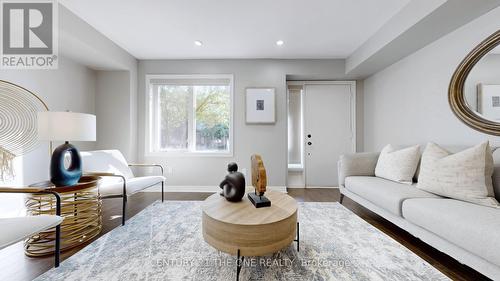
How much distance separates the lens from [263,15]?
93.0 inches

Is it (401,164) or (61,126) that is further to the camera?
(401,164)

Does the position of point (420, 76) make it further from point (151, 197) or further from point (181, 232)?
point (151, 197)

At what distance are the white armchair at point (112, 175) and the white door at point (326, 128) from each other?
113 inches

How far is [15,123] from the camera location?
2326 millimetres

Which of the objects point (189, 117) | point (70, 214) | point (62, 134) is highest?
point (189, 117)

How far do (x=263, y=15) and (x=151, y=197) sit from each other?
3180 mm

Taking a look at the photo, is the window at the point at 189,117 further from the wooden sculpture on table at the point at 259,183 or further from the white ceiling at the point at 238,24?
the wooden sculpture on table at the point at 259,183

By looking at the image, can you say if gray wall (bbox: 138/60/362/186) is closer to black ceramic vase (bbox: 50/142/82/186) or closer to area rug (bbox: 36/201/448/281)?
area rug (bbox: 36/201/448/281)

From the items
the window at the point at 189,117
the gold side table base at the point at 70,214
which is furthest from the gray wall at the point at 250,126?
the gold side table base at the point at 70,214

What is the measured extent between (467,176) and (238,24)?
2.81m

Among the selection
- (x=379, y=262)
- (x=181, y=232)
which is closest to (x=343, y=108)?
(x=379, y=262)

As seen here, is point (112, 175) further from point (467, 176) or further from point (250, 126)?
point (467, 176)

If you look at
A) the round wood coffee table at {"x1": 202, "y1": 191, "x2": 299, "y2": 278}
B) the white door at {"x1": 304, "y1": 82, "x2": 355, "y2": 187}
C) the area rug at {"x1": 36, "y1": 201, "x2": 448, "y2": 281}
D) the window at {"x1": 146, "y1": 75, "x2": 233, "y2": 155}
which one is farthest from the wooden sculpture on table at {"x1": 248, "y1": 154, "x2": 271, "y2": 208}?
the white door at {"x1": 304, "y1": 82, "x2": 355, "y2": 187}

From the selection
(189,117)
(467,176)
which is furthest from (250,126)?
(467,176)
